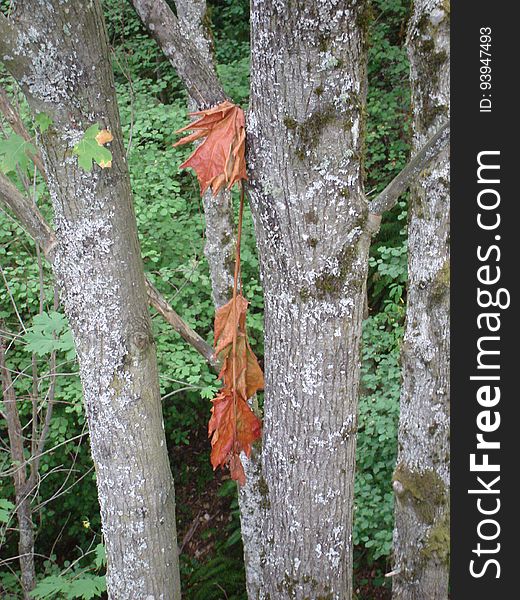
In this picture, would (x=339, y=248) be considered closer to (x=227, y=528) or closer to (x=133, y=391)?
(x=133, y=391)

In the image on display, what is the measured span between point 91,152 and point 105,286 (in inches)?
17.9

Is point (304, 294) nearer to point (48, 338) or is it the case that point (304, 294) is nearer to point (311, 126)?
point (311, 126)

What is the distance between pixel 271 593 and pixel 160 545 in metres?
0.46

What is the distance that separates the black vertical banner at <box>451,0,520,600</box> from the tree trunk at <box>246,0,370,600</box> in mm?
309

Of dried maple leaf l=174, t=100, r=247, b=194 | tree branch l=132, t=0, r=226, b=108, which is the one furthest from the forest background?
dried maple leaf l=174, t=100, r=247, b=194

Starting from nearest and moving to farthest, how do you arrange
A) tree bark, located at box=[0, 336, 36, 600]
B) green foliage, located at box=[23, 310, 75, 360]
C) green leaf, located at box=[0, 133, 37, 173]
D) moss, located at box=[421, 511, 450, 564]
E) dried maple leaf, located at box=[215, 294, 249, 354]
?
dried maple leaf, located at box=[215, 294, 249, 354], green leaf, located at box=[0, 133, 37, 173], green foliage, located at box=[23, 310, 75, 360], moss, located at box=[421, 511, 450, 564], tree bark, located at box=[0, 336, 36, 600]

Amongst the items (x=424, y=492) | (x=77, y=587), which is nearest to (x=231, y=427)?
(x=424, y=492)

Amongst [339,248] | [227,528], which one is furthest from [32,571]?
[339,248]

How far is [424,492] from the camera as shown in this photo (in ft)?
13.3

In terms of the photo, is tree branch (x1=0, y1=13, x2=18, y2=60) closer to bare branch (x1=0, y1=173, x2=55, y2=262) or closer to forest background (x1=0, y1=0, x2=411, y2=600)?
bare branch (x1=0, y1=173, x2=55, y2=262)

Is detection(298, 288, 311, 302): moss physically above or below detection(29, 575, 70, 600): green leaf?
above

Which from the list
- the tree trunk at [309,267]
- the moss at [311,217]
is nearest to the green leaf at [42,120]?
the tree trunk at [309,267]

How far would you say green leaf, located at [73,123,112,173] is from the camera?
6.95 feet

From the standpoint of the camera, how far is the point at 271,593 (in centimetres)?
242
